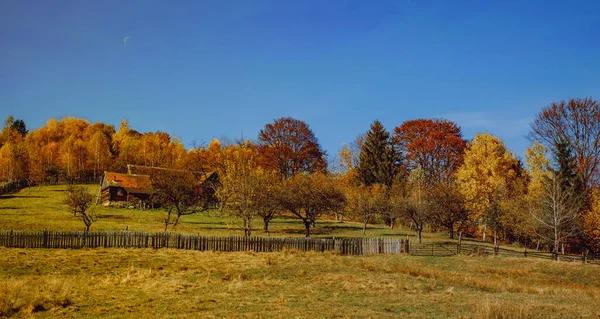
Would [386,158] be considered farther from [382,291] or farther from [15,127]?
[15,127]

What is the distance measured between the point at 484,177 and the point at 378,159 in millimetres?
23589

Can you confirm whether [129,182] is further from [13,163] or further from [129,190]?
[13,163]

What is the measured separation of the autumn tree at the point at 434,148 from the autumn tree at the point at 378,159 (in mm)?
3203

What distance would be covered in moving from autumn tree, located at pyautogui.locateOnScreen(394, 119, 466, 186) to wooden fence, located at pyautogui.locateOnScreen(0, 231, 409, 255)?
3971 centimetres

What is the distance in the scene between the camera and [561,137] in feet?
176

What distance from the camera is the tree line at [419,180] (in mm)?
46203

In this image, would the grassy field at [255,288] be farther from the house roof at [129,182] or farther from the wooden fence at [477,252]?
the house roof at [129,182]

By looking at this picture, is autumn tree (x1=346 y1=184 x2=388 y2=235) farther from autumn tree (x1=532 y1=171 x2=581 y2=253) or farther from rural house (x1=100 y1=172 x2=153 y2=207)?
rural house (x1=100 y1=172 x2=153 y2=207)

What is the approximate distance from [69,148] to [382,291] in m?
94.0

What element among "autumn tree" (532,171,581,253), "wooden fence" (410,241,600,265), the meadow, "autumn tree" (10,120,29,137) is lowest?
"wooden fence" (410,241,600,265)

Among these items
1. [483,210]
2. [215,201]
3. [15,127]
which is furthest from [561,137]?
[15,127]

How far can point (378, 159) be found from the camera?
78.0 m

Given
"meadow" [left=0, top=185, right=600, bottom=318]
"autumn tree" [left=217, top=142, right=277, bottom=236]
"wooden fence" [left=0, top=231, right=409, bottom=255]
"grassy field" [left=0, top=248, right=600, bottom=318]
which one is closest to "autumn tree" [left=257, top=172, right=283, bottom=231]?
"autumn tree" [left=217, top=142, right=277, bottom=236]

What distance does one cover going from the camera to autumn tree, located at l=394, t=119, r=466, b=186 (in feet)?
242
